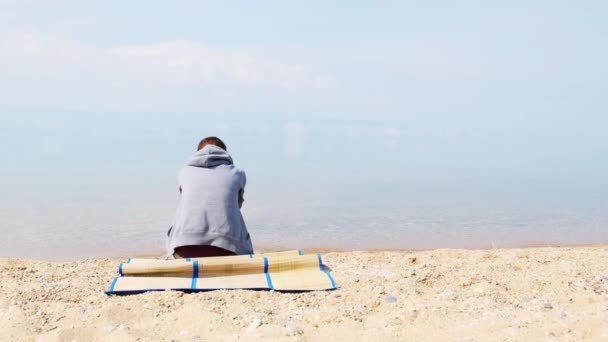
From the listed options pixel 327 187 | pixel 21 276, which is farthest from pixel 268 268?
pixel 327 187

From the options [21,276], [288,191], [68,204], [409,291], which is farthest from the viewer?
[288,191]

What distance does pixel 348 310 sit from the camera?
4.12 m

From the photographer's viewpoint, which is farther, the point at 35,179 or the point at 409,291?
the point at 35,179

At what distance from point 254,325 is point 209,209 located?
5.53 ft

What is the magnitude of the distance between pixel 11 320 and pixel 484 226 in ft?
34.6

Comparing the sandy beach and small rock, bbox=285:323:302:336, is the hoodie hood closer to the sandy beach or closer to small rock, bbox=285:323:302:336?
the sandy beach

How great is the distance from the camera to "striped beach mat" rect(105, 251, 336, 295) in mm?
4699

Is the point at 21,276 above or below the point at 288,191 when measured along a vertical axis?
above

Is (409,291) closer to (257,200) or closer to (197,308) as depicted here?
(197,308)

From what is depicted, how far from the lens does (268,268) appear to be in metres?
5.17

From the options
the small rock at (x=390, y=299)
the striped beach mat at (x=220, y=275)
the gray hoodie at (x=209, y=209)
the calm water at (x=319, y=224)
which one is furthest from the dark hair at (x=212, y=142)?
the calm water at (x=319, y=224)

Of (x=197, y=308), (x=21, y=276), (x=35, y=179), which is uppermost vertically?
(x=197, y=308)

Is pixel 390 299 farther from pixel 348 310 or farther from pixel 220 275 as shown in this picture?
pixel 220 275

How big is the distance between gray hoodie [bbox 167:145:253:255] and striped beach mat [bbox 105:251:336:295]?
267 millimetres
